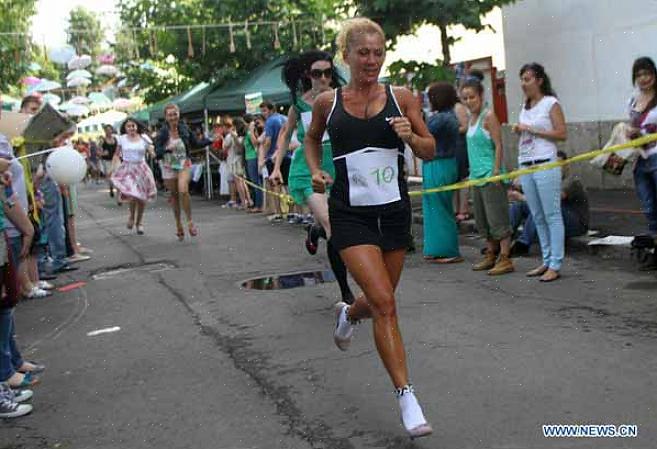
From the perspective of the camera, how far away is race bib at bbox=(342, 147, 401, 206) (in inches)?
184

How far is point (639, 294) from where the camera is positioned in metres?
7.18

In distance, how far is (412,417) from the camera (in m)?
4.14

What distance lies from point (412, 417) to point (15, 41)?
797 inches

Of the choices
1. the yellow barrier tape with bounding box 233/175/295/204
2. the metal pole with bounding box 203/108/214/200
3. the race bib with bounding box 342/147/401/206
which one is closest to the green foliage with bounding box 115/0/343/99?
the metal pole with bounding box 203/108/214/200

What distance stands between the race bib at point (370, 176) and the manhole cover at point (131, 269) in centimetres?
606

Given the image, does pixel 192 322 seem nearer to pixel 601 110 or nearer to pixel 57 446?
pixel 57 446

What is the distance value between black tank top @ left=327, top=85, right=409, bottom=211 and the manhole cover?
6.03 m

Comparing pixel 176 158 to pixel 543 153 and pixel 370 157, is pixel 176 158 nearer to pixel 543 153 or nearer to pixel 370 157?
pixel 543 153

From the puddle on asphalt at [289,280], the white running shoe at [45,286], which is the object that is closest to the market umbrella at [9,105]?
the white running shoe at [45,286]

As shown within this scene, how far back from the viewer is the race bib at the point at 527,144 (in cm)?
812

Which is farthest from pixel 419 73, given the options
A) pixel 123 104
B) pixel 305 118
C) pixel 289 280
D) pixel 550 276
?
pixel 123 104

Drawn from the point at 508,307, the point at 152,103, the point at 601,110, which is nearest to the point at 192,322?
the point at 508,307

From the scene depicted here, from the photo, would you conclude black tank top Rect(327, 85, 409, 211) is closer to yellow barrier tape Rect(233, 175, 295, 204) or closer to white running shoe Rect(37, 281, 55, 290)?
white running shoe Rect(37, 281, 55, 290)

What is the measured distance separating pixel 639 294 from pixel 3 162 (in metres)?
4.66
